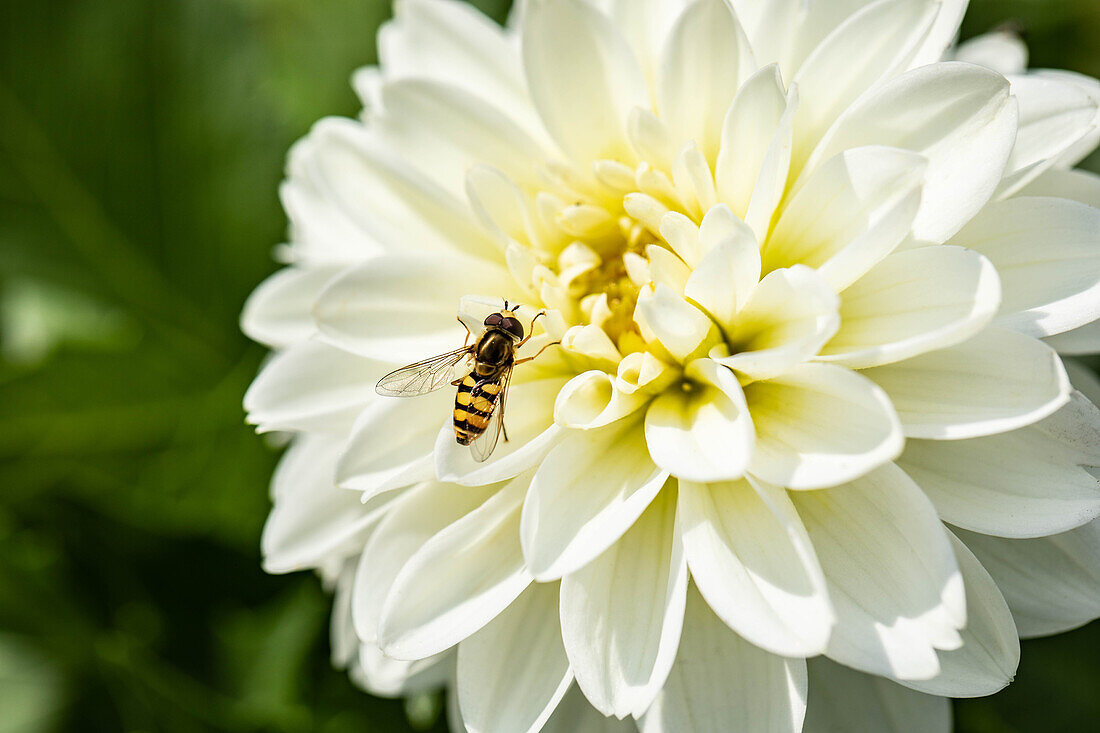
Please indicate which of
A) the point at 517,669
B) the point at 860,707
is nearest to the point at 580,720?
the point at 517,669

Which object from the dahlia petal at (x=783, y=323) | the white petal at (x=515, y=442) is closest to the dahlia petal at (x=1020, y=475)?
the dahlia petal at (x=783, y=323)

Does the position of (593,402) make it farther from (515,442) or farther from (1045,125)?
(1045,125)

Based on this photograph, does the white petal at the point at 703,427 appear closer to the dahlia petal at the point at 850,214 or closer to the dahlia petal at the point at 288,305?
the dahlia petal at the point at 850,214

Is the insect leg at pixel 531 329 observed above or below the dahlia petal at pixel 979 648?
above

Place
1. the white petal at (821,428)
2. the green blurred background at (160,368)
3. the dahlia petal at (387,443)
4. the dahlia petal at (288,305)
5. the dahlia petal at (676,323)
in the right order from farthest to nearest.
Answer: the green blurred background at (160,368) < the dahlia petal at (288,305) < the dahlia petal at (387,443) < the dahlia petal at (676,323) < the white petal at (821,428)

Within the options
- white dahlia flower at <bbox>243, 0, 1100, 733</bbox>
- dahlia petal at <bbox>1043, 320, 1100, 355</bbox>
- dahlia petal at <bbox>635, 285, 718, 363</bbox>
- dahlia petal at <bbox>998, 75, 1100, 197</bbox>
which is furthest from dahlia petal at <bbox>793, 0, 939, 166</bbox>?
dahlia petal at <bbox>1043, 320, 1100, 355</bbox>
